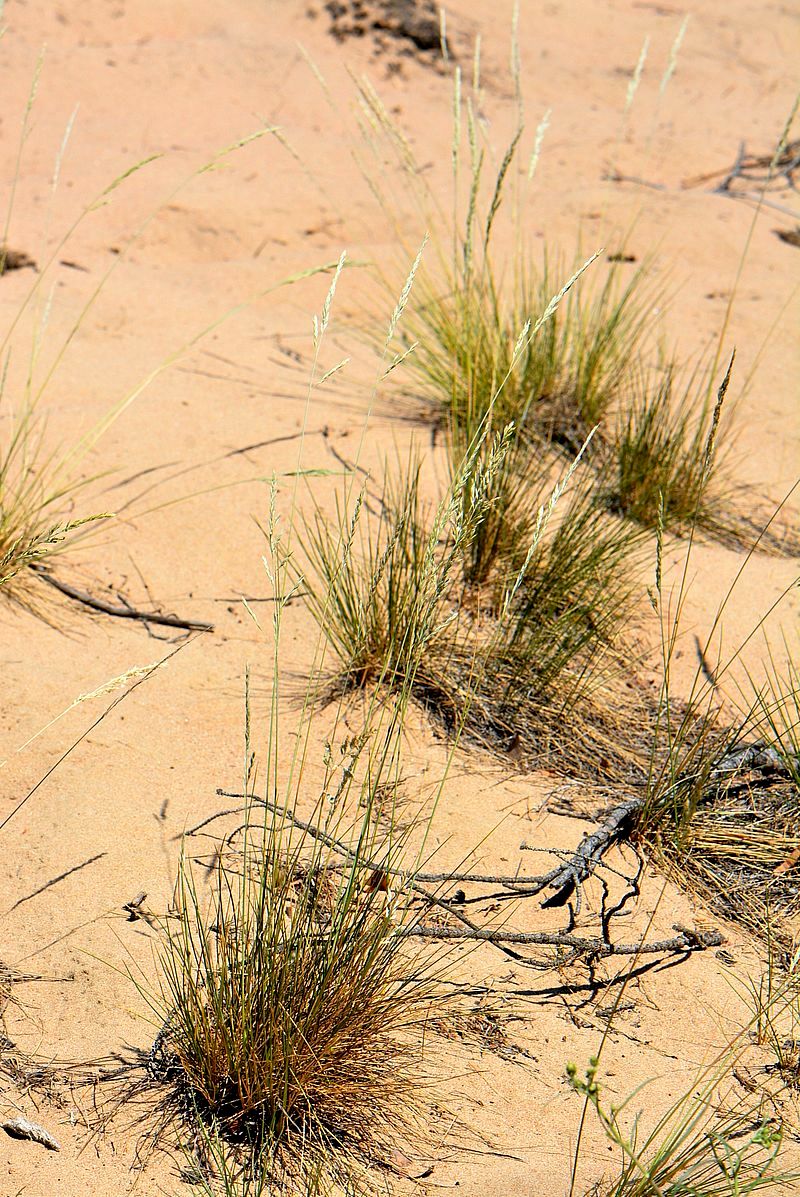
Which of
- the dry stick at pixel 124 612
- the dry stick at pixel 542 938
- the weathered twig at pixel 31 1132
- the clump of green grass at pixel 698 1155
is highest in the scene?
the clump of green grass at pixel 698 1155

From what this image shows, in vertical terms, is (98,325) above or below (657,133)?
below

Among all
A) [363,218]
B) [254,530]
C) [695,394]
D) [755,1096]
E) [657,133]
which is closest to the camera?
[755,1096]

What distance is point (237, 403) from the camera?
3.24 metres

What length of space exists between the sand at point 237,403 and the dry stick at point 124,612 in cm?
3

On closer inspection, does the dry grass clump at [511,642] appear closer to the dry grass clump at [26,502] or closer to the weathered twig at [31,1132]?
the dry grass clump at [26,502]

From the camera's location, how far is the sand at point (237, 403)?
1623 millimetres

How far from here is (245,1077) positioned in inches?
56.7

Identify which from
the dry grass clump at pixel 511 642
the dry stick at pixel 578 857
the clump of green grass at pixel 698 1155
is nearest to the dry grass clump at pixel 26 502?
the dry grass clump at pixel 511 642

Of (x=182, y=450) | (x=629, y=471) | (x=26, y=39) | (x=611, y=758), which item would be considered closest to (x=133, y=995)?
(x=611, y=758)

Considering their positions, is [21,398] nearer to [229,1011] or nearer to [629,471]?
[629,471]

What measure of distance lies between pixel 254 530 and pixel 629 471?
38.9 inches

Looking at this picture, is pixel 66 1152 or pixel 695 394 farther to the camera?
pixel 695 394

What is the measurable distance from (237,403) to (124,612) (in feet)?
3.30

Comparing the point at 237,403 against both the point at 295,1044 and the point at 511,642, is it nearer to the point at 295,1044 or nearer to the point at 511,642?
the point at 511,642
